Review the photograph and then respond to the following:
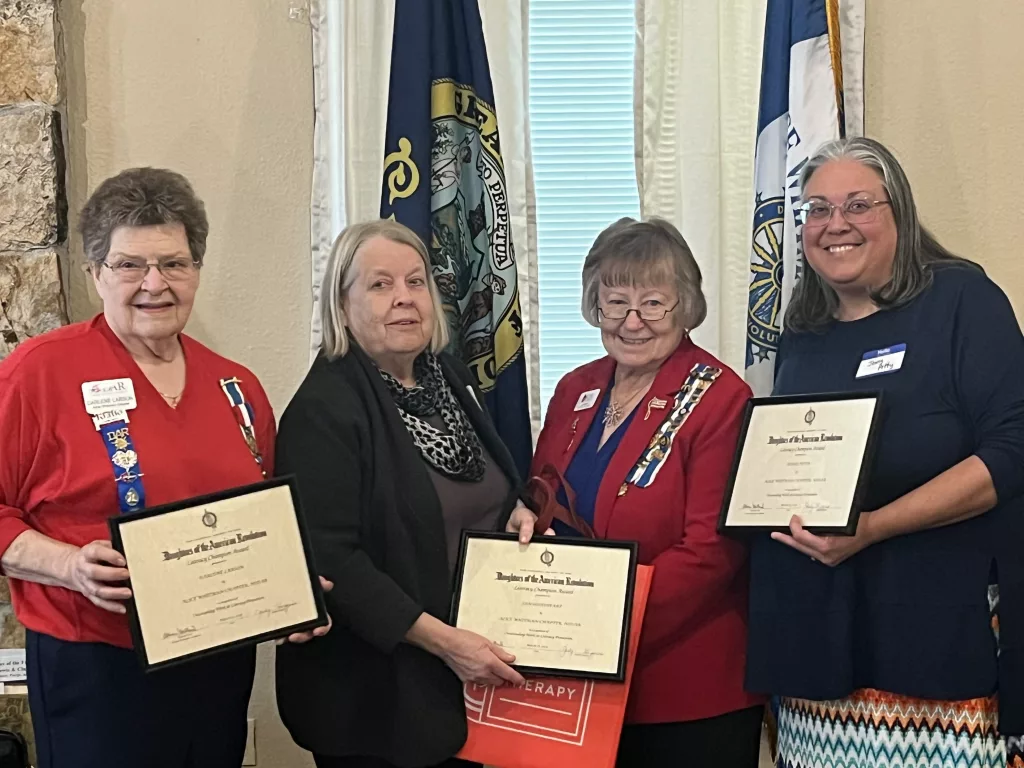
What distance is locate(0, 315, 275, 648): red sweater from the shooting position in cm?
175

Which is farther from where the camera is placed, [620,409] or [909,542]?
[620,409]

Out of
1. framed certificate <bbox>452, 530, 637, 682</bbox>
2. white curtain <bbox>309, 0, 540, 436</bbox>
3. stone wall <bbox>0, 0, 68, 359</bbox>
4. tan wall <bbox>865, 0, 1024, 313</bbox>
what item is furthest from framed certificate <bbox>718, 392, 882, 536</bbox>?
stone wall <bbox>0, 0, 68, 359</bbox>

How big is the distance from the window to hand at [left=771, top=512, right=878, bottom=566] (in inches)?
52.7

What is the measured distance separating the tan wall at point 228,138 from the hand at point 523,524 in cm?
107

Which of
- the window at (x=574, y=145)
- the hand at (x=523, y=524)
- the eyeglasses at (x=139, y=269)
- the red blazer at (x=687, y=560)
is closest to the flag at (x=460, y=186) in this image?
the window at (x=574, y=145)

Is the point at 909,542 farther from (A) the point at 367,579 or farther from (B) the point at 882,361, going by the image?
(A) the point at 367,579

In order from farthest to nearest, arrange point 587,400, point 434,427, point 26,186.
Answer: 1. point 26,186
2. point 587,400
3. point 434,427

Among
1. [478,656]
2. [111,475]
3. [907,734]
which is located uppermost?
[111,475]

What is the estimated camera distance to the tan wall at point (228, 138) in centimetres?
279

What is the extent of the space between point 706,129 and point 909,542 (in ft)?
4.79

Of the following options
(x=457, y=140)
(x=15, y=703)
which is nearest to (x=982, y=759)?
(x=457, y=140)

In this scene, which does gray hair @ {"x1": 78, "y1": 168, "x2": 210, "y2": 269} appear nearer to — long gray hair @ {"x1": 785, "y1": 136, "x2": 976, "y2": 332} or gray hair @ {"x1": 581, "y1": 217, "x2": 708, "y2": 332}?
gray hair @ {"x1": 581, "y1": 217, "x2": 708, "y2": 332}

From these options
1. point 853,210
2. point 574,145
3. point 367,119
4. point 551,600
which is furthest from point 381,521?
point 574,145

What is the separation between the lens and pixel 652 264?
209cm
